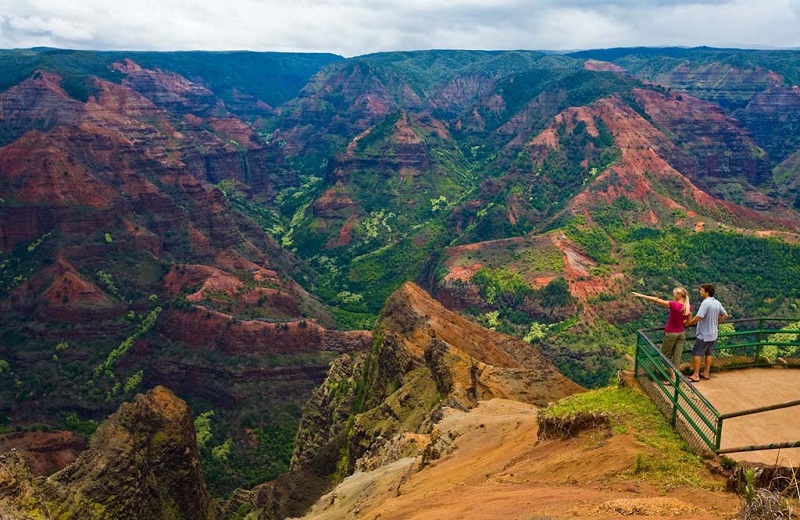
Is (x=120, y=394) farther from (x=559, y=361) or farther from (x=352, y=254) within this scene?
(x=352, y=254)

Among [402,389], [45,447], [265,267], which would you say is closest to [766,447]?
[402,389]

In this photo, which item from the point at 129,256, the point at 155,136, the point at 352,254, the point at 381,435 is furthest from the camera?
the point at 352,254

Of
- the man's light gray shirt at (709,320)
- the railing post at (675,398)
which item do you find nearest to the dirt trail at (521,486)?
Result: the railing post at (675,398)

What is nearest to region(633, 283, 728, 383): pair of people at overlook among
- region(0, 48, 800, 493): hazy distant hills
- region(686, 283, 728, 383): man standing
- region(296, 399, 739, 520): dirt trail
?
region(686, 283, 728, 383): man standing

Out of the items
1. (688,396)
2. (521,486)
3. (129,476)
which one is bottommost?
(129,476)

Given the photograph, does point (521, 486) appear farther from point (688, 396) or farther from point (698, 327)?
point (698, 327)

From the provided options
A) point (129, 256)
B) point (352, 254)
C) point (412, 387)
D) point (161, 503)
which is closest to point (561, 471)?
point (412, 387)
